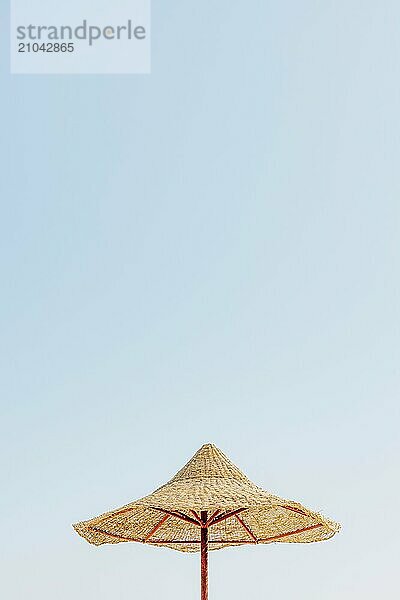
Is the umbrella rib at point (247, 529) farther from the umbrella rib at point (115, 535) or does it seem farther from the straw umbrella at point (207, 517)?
the umbrella rib at point (115, 535)

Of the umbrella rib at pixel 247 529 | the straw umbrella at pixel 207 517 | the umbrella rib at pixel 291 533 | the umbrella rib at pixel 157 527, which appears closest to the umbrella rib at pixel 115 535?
the straw umbrella at pixel 207 517

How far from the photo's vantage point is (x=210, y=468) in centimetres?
457

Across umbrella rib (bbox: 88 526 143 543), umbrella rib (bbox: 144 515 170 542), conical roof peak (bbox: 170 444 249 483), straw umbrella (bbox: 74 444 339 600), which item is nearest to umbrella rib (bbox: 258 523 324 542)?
straw umbrella (bbox: 74 444 339 600)

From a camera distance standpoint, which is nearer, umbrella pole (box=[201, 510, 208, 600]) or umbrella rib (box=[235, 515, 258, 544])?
umbrella pole (box=[201, 510, 208, 600])

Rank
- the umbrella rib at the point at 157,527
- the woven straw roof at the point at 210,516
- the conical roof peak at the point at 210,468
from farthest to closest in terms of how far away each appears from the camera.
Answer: the umbrella rib at the point at 157,527, the conical roof peak at the point at 210,468, the woven straw roof at the point at 210,516

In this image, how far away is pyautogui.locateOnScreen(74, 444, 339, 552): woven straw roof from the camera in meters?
4.19

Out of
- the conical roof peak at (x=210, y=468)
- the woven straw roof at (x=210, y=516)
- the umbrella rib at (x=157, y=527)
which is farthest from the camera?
the umbrella rib at (x=157, y=527)

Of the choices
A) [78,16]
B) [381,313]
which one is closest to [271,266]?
[381,313]

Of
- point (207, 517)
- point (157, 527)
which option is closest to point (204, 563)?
point (207, 517)

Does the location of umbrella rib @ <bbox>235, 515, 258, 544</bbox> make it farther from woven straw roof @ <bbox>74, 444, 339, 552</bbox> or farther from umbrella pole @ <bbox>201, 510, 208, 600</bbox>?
umbrella pole @ <bbox>201, 510, 208, 600</bbox>

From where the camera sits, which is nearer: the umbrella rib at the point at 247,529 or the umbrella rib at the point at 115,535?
the umbrella rib at the point at 115,535

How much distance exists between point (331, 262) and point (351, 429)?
143 cm

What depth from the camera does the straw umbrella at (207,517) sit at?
13.8 ft

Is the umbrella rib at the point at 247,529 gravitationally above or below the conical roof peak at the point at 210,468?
below
